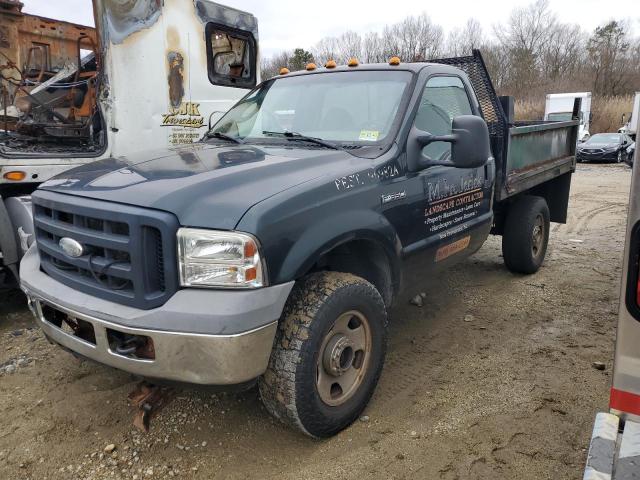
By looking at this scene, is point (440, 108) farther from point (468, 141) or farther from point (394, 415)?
point (394, 415)

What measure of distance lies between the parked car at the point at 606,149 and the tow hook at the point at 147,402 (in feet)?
70.3

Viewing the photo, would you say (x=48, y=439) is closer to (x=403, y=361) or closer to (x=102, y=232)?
(x=102, y=232)

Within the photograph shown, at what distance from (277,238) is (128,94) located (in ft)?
10.8

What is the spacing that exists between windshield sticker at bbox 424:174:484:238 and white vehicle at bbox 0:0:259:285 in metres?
2.98

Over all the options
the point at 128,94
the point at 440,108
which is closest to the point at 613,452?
the point at 440,108

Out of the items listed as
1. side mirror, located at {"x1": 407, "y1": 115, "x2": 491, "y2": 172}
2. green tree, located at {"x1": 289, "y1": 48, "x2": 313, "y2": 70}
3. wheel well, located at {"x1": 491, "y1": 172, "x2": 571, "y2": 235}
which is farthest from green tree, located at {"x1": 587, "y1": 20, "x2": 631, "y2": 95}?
side mirror, located at {"x1": 407, "y1": 115, "x2": 491, "y2": 172}

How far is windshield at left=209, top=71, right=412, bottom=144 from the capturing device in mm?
3312

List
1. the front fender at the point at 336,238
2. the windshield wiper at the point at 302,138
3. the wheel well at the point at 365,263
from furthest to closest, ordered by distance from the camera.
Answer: the windshield wiper at the point at 302,138 → the wheel well at the point at 365,263 → the front fender at the point at 336,238

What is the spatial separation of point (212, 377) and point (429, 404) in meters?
1.47

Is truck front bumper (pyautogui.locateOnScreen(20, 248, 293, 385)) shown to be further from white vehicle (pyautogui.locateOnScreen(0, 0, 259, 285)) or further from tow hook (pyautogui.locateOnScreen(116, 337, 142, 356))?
white vehicle (pyautogui.locateOnScreen(0, 0, 259, 285))

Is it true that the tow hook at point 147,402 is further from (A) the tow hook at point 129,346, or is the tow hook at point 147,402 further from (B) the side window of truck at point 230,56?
(B) the side window of truck at point 230,56

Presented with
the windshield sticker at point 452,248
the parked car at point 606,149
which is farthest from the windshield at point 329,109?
the parked car at point 606,149

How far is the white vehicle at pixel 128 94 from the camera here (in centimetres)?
429

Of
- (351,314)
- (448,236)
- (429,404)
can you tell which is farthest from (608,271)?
(351,314)
